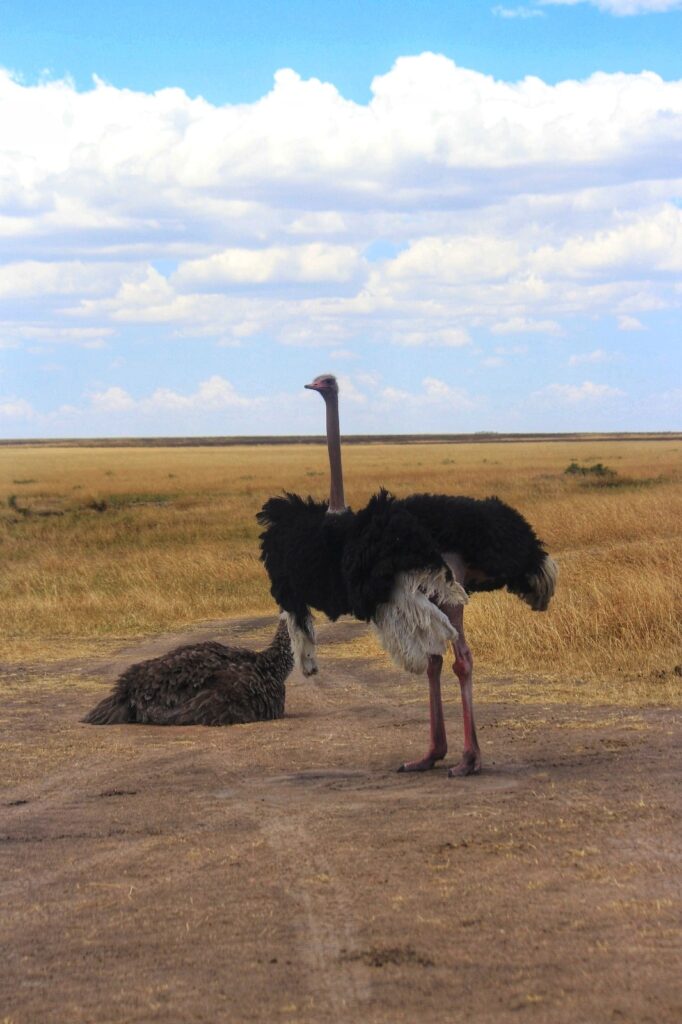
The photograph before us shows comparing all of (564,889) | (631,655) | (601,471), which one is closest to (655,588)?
(631,655)

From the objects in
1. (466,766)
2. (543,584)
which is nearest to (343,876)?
(466,766)

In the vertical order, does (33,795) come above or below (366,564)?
below

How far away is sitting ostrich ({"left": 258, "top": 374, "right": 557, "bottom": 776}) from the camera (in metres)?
6.44

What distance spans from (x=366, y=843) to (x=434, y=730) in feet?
4.94

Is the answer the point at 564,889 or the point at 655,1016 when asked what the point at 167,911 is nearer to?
the point at 564,889

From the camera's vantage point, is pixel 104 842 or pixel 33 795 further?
pixel 33 795

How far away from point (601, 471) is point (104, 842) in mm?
39531

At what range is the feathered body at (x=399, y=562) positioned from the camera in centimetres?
643

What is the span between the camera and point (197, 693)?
342 inches

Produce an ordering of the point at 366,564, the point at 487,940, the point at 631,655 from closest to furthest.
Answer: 1. the point at 487,940
2. the point at 366,564
3. the point at 631,655

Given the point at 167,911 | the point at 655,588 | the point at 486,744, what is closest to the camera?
the point at 167,911

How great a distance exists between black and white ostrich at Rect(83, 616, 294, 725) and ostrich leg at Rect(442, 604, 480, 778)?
2.11 metres

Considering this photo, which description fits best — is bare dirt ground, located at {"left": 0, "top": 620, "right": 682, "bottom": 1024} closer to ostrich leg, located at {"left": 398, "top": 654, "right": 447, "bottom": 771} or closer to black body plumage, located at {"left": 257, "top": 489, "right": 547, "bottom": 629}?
ostrich leg, located at {"left": 398, "top": 654, "right": 447, "bottom": 771}

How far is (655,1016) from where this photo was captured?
142 inches
